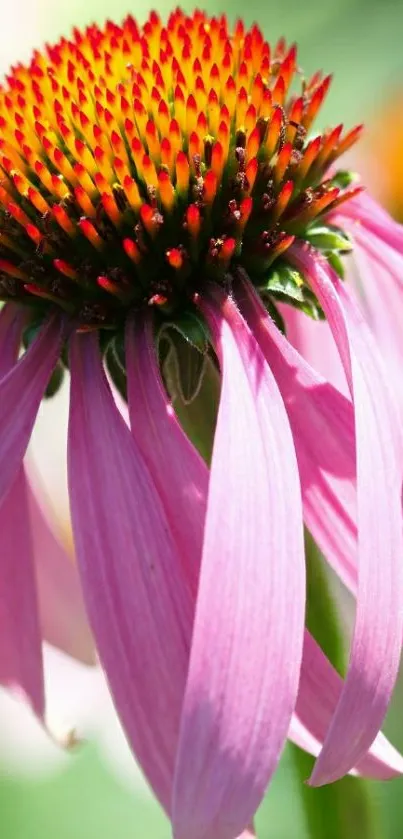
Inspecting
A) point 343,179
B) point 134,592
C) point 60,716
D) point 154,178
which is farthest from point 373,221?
point 60,716

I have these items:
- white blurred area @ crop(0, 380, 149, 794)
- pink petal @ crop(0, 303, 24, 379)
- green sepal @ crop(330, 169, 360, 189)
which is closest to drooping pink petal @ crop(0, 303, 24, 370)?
pink petal @ crop(0, 303, 24, 379)

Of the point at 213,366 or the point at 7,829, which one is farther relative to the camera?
the point at 7,829

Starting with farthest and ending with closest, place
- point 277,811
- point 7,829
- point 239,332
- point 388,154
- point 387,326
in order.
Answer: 1. point 388,154
2. point 7,829
3. point 277,811
4. point 387,326
5. point 239,332

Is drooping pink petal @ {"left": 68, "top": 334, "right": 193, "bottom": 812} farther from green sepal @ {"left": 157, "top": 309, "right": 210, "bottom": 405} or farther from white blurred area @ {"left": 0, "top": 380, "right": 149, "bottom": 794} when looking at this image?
white blurred area @ {"left": 0, "top": 380, "right": 149, "bottom": 794}

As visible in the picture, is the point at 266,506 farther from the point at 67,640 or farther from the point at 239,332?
the point at 67,640

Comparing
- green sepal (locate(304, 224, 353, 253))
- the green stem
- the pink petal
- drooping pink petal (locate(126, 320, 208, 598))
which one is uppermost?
the pink petal

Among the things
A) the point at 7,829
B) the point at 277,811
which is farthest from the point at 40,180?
the point at 7,829
